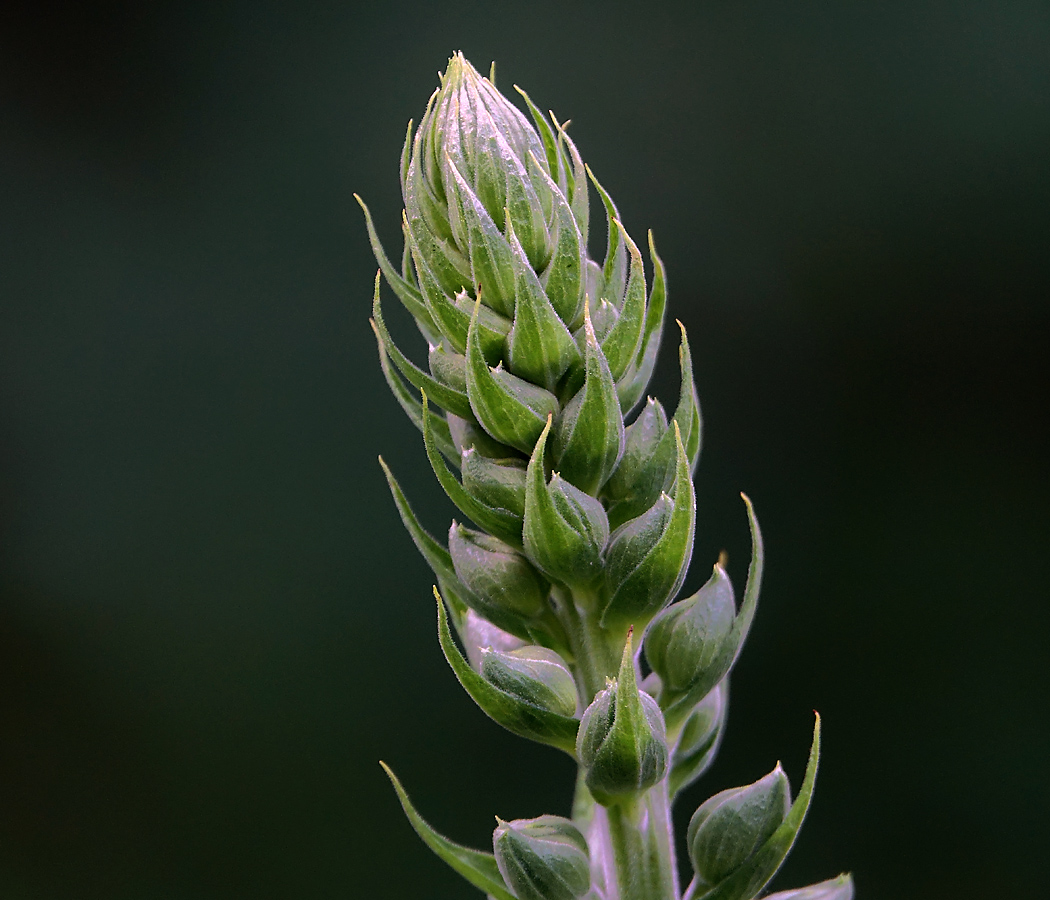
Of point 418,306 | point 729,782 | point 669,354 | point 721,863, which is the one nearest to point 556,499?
point 418,306

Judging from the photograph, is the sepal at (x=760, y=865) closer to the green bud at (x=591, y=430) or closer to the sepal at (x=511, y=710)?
the sepal at (x=511, y=710)

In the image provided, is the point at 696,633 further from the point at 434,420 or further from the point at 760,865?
the point at 434,420

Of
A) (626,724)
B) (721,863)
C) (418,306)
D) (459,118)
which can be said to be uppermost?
(459,118)

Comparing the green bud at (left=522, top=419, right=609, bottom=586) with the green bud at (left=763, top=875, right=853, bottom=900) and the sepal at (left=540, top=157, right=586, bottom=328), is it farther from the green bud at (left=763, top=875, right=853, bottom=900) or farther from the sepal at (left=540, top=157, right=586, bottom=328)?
the green bud at (left=763, top=875, right=853, bottom=900)

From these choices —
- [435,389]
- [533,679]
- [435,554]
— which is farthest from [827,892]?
[435,389]

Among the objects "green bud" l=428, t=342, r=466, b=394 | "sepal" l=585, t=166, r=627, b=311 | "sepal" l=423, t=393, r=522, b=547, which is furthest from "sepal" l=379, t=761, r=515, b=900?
"sepal" l=585, t=166, r=627, b=311

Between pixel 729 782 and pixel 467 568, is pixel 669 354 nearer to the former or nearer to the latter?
pixel 729 782
